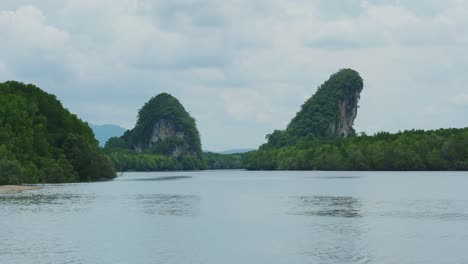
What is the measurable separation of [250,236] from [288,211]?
21.4 meters

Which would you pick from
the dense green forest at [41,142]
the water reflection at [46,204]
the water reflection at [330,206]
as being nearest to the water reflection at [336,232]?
the water reflection at [330,206]

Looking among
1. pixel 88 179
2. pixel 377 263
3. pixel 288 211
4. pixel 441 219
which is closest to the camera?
pixel 377 263

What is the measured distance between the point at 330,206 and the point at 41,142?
79175mm

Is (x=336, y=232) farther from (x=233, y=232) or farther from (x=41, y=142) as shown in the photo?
(x=41, y=142)

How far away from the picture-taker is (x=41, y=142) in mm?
135625

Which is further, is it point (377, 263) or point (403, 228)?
point (403, 228)

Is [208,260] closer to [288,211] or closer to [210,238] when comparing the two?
[210,238]

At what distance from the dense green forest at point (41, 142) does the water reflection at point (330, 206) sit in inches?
2212

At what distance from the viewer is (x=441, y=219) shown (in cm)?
5728

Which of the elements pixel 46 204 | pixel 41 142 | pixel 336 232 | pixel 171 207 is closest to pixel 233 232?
pixel 336 232

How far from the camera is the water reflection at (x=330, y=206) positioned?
210 ft

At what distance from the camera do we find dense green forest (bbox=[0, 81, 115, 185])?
4882 inches

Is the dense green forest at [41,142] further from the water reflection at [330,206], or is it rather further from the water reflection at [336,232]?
the water reflection at [336,232]

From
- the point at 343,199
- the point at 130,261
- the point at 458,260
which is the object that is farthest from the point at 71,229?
the point at 343,199
